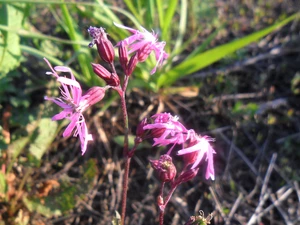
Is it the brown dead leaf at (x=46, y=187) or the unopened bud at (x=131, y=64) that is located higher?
the unopened bud at (x=131, y=64)

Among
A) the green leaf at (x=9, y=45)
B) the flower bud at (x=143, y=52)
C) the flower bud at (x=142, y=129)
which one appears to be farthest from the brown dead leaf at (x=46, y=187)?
the flower bud at (x=143, y=52)

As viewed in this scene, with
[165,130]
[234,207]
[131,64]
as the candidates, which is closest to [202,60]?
[234,207]

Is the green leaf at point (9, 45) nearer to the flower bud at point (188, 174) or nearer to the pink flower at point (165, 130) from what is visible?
the pink flower at point (165, 130)

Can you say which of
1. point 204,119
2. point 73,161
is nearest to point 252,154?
point 204,119

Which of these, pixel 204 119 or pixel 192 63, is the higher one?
pixel 192 63

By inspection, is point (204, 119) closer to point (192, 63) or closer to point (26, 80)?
point (192, 63)

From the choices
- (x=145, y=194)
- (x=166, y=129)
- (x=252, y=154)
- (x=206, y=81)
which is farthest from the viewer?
(x=206, y=81)
